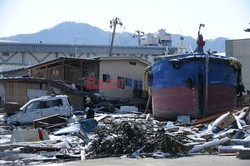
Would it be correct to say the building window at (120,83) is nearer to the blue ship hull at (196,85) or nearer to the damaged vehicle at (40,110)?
Result: the damaged vehicle at (40,110)

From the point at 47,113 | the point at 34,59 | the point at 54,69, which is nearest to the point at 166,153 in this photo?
the point at 47,113

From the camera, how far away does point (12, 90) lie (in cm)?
3566

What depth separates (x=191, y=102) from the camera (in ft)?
67.6

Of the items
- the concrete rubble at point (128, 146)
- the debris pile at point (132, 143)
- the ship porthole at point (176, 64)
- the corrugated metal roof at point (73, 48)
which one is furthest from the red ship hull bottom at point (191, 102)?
the corrugated metal roof at point (73, 48)

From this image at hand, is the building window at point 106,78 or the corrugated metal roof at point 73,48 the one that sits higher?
the corrugated metal roof at point 73,48

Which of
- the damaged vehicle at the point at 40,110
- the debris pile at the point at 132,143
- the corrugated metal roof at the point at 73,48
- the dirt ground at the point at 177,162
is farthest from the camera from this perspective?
the corrugated metal roof at the point at 73,48

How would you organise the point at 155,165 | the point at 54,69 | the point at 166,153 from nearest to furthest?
the point at 155,165 < the point at 166,153 < the point at 54,69

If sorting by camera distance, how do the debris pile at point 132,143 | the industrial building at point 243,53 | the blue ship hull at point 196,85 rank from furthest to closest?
1. the industrial building at point 243,53
2. the blue ship hull at point 196,85
3. the debris pile at point 132,143

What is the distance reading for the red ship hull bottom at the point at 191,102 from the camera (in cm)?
2044

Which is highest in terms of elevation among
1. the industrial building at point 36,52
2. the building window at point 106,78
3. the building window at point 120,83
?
the industrial building at point 36,52

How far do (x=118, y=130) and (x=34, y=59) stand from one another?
57.7 metres

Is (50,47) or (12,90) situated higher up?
(50,47)

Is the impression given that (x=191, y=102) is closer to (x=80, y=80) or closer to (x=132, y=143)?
(x=132, y=143)

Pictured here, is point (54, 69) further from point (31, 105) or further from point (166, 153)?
point (166, 153)
